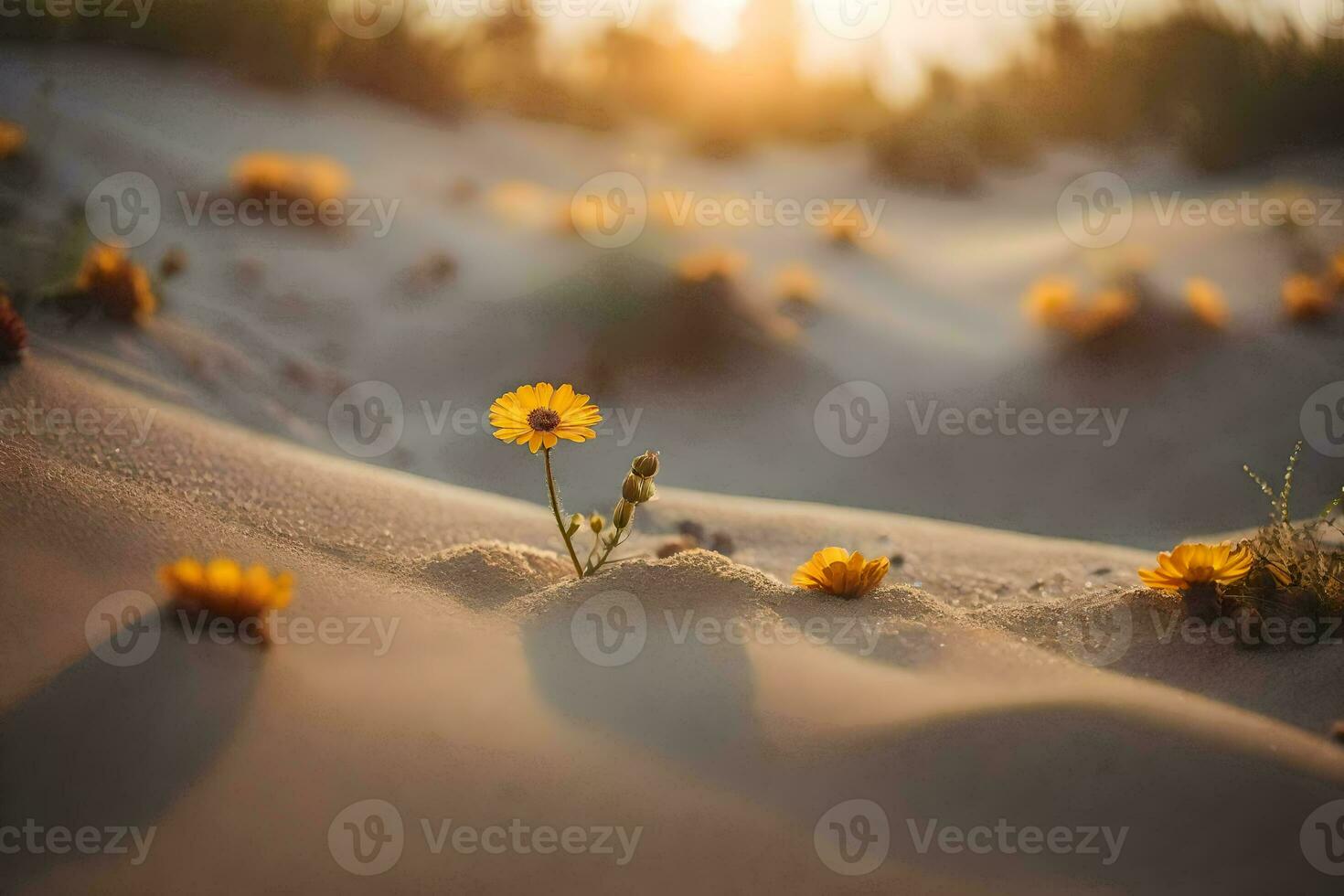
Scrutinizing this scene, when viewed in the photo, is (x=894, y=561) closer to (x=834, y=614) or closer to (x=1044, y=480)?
(x=834, y=614)

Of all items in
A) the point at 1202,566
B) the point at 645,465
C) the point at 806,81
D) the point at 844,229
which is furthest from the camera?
the point at 806,81

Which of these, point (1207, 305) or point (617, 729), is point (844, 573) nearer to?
point (617, 729)

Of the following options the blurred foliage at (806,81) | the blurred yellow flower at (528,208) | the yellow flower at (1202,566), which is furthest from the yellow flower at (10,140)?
the yellow flower at (1202,566)

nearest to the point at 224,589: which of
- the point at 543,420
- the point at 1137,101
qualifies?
the point at 543,420

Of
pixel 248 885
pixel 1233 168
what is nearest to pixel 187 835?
pixel 248 885

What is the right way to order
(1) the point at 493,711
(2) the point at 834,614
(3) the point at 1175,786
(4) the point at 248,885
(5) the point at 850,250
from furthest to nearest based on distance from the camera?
(5) the point at 850,250 < (2) the point at 834,614 < (1) the point at 493,711 < (3) the point at 1175,786 < (4) the point at 248,885

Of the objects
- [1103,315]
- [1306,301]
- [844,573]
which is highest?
[1306,301]

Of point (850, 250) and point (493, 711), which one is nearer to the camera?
point (493, 711)

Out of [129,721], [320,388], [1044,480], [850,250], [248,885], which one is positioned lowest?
[248,885]
